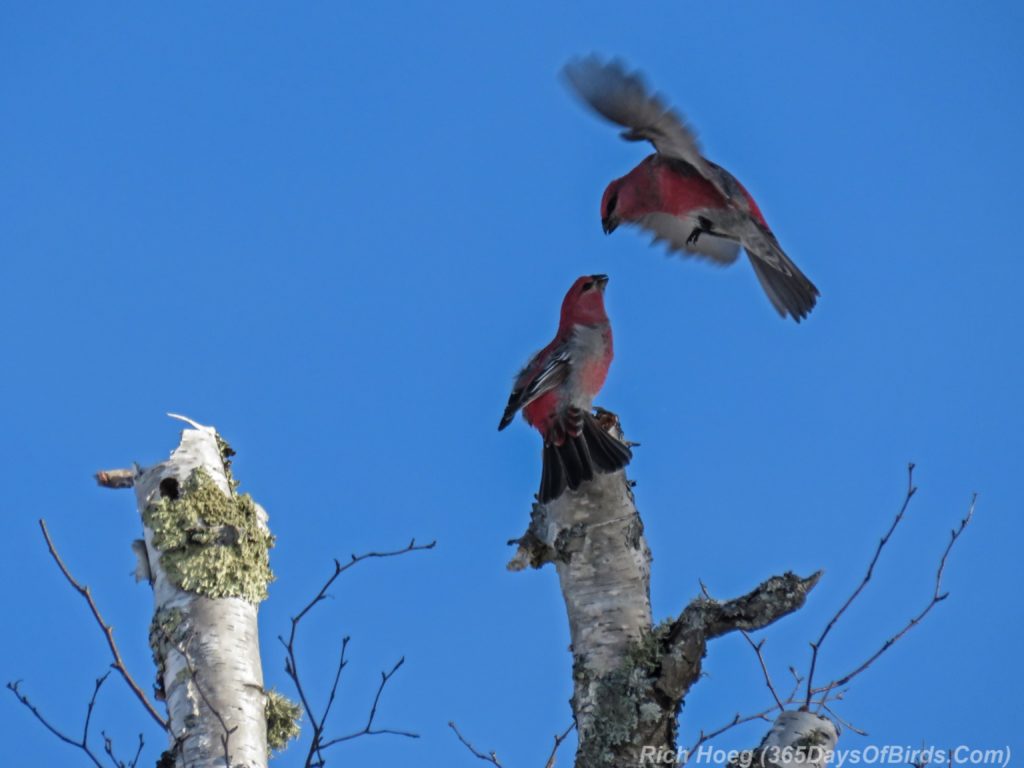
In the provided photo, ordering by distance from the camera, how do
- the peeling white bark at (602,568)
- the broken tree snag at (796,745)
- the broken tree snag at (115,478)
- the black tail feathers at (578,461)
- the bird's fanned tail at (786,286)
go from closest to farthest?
1. the broken tree snag at (796,745)
2. the peeling white bark at (602,568)
3. the black tail feathers at (578,461)
4. the broken tree snag at (115,478)
5. the bird's fanned tail at (786,286)

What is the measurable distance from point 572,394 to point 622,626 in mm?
1685

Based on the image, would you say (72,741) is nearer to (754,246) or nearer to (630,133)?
(630,133)

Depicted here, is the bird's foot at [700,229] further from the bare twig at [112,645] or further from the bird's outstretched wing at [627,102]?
the bare twig at [112,645]

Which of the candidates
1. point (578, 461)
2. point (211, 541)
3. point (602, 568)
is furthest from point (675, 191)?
point (211, 541)

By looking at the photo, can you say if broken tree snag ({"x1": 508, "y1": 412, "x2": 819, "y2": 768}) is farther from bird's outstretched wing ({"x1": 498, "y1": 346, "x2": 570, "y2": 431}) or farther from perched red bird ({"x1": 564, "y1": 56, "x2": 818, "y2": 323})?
perched red bird ({"x1": 564, "y1": 56, "x2": 818, "y2": 323})

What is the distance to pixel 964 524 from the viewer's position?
4699mm

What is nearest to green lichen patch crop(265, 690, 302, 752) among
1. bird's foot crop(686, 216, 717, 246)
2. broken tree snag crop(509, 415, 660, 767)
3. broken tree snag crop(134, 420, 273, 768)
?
broken tree snag crop(134, 420, 273, 768)

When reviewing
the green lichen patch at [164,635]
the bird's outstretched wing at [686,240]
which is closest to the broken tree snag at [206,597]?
the green lichen patch at [164,635]

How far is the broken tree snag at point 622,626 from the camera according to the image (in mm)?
3988

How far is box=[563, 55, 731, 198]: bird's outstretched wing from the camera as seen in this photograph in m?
5.96

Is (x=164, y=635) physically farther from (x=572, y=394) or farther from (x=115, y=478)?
(x=572, y=394)

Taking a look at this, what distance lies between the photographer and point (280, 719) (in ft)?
15.1

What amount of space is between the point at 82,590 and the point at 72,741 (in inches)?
21.3

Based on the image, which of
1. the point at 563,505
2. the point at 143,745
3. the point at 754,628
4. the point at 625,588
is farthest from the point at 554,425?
the point at 143,745
